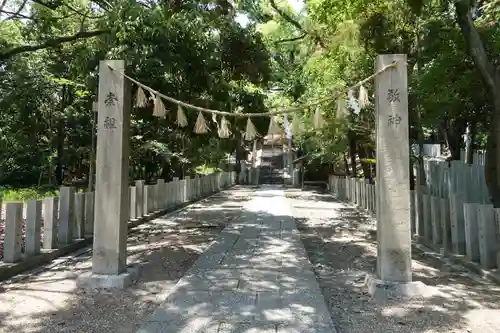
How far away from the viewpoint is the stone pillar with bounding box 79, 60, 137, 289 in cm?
527

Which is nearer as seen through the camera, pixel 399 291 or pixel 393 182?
pixel 399 291

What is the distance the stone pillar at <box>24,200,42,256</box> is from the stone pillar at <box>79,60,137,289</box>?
1.43 meters

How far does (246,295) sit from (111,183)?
7.06 ft

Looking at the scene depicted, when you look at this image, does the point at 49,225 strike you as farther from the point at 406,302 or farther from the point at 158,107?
the point at 406,302

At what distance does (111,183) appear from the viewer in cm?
533

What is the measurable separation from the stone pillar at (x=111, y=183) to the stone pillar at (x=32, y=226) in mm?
1433

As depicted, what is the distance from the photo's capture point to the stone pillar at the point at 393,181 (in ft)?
16.4

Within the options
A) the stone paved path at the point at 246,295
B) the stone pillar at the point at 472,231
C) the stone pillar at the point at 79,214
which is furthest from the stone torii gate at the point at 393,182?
the stone pillar at the point at 79,214

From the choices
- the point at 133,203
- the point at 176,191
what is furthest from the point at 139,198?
the point at 176,191

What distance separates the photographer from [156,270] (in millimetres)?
6180

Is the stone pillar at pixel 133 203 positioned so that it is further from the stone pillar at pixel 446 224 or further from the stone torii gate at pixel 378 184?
the stone pillar at pixel 446 224

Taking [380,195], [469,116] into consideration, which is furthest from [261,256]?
[469,116]

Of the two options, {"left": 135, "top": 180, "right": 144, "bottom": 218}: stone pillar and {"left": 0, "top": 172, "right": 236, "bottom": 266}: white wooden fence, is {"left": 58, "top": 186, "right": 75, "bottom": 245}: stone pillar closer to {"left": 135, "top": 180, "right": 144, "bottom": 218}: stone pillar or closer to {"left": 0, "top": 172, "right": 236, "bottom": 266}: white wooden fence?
{"left": 0, "top": 172, "right": 236, "bottom": 266}: white wooden fence

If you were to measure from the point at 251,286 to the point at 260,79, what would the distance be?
21.2 feet
